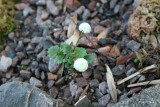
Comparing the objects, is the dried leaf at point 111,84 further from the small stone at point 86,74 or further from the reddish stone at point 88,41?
the reddish stone at point 88,41

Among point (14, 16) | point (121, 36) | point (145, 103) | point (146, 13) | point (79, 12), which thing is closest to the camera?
point (145, 103)

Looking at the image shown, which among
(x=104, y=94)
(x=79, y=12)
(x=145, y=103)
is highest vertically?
(x=79, y=12)

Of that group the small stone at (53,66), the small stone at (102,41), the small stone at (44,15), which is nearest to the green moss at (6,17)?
the small stone at (44,15)

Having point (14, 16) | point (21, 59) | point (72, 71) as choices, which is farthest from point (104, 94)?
point (14, 16)

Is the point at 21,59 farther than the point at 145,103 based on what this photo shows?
Yes

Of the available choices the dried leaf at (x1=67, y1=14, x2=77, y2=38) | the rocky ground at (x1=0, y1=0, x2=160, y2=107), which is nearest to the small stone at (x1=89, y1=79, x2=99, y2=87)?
the rocky ground at (x1=0, y1=0, x2=160, y2=107)

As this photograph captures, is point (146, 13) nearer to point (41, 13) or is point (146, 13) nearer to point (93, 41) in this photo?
point (93, 41)

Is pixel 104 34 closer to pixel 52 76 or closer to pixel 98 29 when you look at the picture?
pixel 98 29

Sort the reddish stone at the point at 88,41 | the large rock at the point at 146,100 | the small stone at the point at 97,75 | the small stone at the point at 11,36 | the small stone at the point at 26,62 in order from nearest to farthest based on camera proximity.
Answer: the large rock at the point at 146,100, the small stone at the point at 97,75, the reddish stone at the point at 88,41, the small stone at the point at 26,62, the small stone at the point at 11,36
